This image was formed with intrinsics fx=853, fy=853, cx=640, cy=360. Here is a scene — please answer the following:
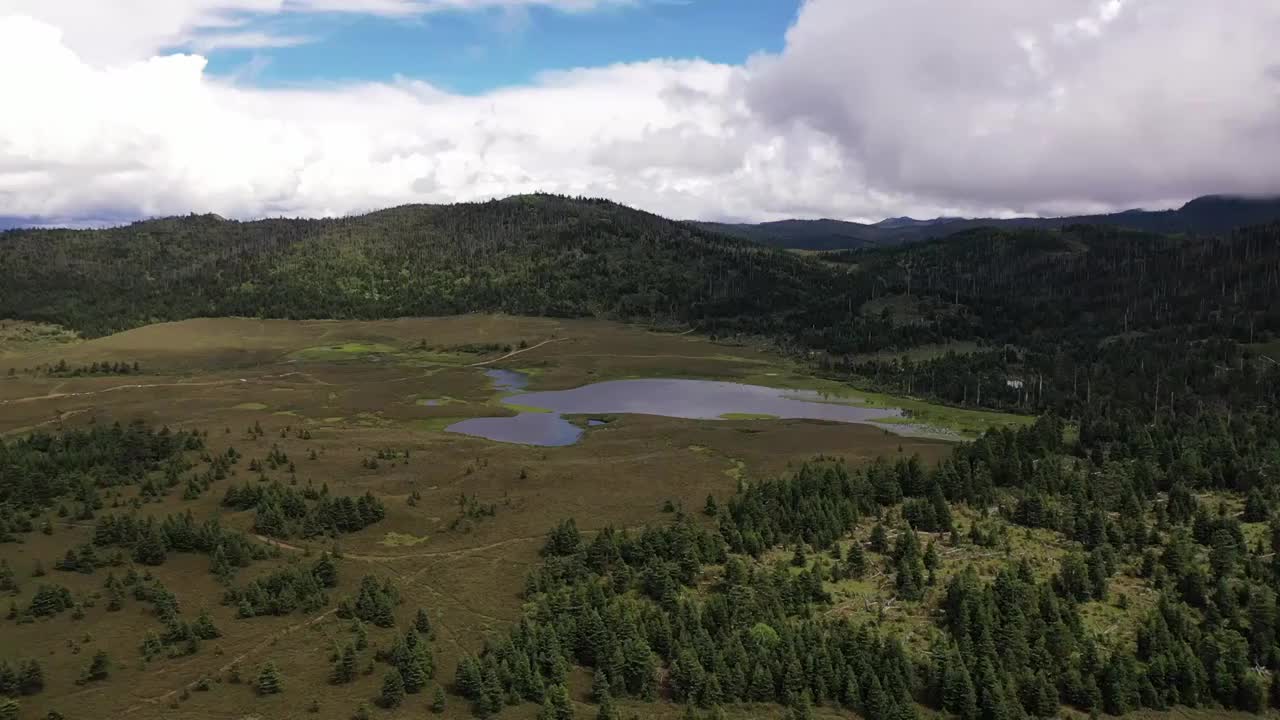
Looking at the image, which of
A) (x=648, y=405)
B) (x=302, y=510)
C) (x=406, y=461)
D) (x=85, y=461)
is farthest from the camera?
(x=648, y=405)

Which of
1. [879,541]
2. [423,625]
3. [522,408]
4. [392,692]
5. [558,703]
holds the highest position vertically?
[522,408]

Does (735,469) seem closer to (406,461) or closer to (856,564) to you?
(856,564)

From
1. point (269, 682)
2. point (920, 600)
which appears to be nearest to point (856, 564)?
point (920, 600)

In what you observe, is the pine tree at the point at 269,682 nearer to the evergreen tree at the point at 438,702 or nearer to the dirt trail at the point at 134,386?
the evergreen tree at the point at 438,702

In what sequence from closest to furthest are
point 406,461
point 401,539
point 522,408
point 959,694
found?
point 959,694 → point 401,539 → point 406,461 → point 522,408

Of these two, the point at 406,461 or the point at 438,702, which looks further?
the point at 406,461

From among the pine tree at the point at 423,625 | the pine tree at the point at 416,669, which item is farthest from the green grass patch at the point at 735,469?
the pine tree at the point at 416,669

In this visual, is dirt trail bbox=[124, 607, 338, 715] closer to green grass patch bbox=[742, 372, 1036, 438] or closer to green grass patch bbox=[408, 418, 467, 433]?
green grass patch bbox=[408, 418, 467, 433]
